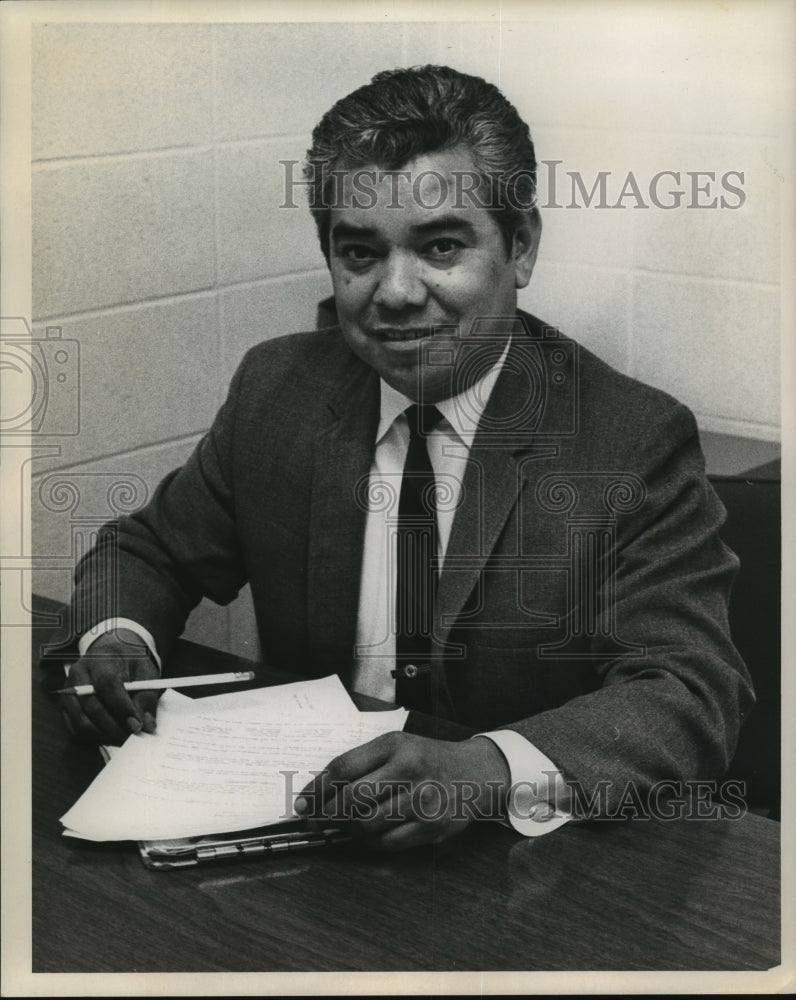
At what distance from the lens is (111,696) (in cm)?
154

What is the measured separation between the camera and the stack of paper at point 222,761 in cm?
143

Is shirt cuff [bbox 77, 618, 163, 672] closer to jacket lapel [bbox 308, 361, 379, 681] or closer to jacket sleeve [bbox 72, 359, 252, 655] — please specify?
jacket sleeve [bbox 72, 359, 252, 655]

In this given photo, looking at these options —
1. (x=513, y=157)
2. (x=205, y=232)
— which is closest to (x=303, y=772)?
(x=205, y=232)

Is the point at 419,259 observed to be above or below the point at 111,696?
above

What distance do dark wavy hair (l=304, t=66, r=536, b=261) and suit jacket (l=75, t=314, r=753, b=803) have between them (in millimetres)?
170

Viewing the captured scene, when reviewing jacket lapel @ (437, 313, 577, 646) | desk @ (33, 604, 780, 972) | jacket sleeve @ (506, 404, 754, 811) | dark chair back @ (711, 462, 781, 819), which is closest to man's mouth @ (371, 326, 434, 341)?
jacket lapel @ (437, 313, 577, 646)

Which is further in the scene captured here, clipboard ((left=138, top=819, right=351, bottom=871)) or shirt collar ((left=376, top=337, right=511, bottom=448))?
Answer: shirt collar ((left=376, top=337, right=511, bottom=448))

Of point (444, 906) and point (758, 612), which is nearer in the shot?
point (444, 906)

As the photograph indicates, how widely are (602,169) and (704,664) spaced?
621 mm

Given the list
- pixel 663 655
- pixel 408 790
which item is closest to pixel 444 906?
pixel 408 790

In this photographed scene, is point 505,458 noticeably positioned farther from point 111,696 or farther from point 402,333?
point 111,696

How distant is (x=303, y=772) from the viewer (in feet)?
4.90

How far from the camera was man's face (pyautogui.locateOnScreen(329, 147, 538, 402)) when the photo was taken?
1474mm

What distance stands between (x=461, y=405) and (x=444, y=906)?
594mm
